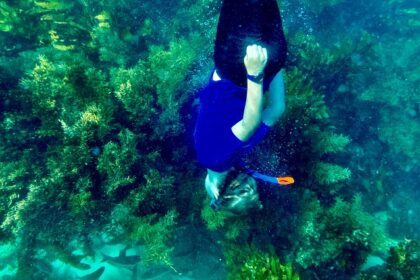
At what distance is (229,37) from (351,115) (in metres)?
6.04

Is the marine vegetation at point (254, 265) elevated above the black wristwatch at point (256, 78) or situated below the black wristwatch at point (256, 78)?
below

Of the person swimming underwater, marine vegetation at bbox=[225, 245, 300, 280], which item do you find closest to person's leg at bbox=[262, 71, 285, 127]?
the person swimming underwater

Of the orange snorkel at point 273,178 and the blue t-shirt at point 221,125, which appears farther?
the blue t-shirt at point 221,125

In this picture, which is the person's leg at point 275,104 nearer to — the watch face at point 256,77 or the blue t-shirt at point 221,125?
the blue t-shirt at point 221,125

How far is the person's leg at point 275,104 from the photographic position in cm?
294

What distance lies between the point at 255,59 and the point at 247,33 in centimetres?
34

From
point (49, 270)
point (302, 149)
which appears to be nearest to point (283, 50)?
point (302, 149)

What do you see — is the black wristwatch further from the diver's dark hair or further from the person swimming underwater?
the diver's dark hair

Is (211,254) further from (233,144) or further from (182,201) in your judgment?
(233,144)

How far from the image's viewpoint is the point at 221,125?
8.73ft

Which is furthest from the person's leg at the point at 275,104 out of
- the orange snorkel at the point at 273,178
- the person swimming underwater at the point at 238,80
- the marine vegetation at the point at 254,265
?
the marine vegetation at the point at 254,265

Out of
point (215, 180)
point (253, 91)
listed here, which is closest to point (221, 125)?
point (253, 91)

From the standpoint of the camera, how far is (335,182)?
209 inches

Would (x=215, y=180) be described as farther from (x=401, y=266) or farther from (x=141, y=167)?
(x=401, y=266)
